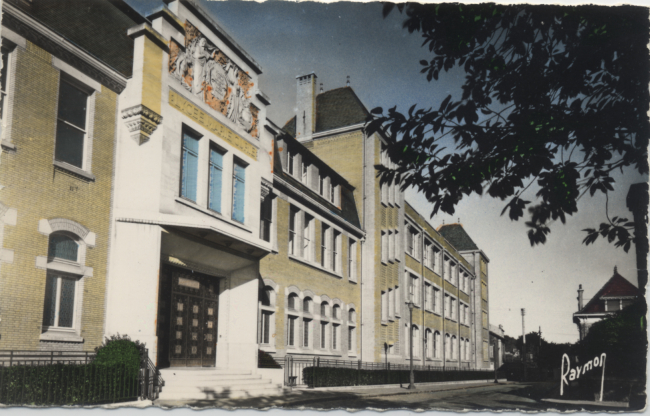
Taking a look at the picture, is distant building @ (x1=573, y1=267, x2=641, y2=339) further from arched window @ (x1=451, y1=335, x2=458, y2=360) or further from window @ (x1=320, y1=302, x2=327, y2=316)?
arched window @ (x1=451, y1=335, x2=458, y2=360)

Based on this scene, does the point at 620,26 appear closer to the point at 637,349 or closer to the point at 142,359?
the point at 637,349

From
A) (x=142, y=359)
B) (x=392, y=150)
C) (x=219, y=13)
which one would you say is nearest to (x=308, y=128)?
(x=219, y=13)

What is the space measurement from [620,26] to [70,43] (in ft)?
34.8

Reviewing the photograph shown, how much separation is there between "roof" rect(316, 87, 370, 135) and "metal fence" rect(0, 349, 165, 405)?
19.5 m

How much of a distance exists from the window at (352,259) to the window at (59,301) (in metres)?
17.8

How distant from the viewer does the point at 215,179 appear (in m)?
16.7

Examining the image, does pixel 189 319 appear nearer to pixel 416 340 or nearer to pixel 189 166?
pixel 189 166

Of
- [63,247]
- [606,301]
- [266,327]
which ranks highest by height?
[63,247]

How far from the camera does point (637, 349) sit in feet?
38.5

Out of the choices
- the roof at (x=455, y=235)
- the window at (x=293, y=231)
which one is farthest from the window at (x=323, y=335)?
the roof at (x=455, y=235)

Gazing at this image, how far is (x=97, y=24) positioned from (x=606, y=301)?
42.1 feet

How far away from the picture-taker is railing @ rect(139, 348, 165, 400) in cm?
1241

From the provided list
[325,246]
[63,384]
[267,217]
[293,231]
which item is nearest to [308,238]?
[293,231]

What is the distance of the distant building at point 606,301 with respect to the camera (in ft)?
40.4
